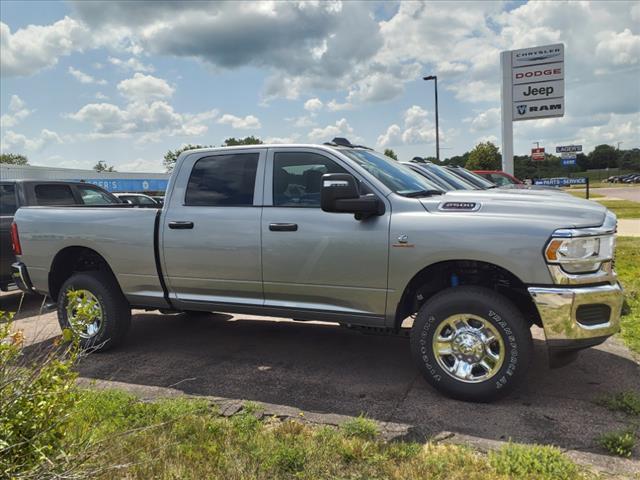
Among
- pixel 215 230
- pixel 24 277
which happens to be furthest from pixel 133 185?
pixel 215 230

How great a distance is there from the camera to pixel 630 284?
7461mm

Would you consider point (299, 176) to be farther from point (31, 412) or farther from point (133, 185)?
point (133, 185)

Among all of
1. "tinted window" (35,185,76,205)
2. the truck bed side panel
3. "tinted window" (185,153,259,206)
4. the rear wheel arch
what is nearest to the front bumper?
"tinted window" (185,153,259,206)

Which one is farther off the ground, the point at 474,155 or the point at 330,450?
the point at 474,155

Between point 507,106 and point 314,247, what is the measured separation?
15912 mm

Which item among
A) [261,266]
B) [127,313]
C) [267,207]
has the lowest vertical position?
[127,313]

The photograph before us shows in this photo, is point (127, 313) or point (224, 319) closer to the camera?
point (127, 313)

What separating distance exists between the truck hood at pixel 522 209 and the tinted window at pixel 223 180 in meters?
1.60

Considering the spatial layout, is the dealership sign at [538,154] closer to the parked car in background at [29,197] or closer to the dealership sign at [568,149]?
the dealership sign at [568,149]

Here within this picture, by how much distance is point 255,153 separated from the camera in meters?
4.86

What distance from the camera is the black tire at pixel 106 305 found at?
209 inches

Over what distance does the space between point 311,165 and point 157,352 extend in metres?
2.54

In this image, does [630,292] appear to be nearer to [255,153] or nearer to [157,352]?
[255,153]

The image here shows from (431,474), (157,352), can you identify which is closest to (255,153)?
(157,352)
